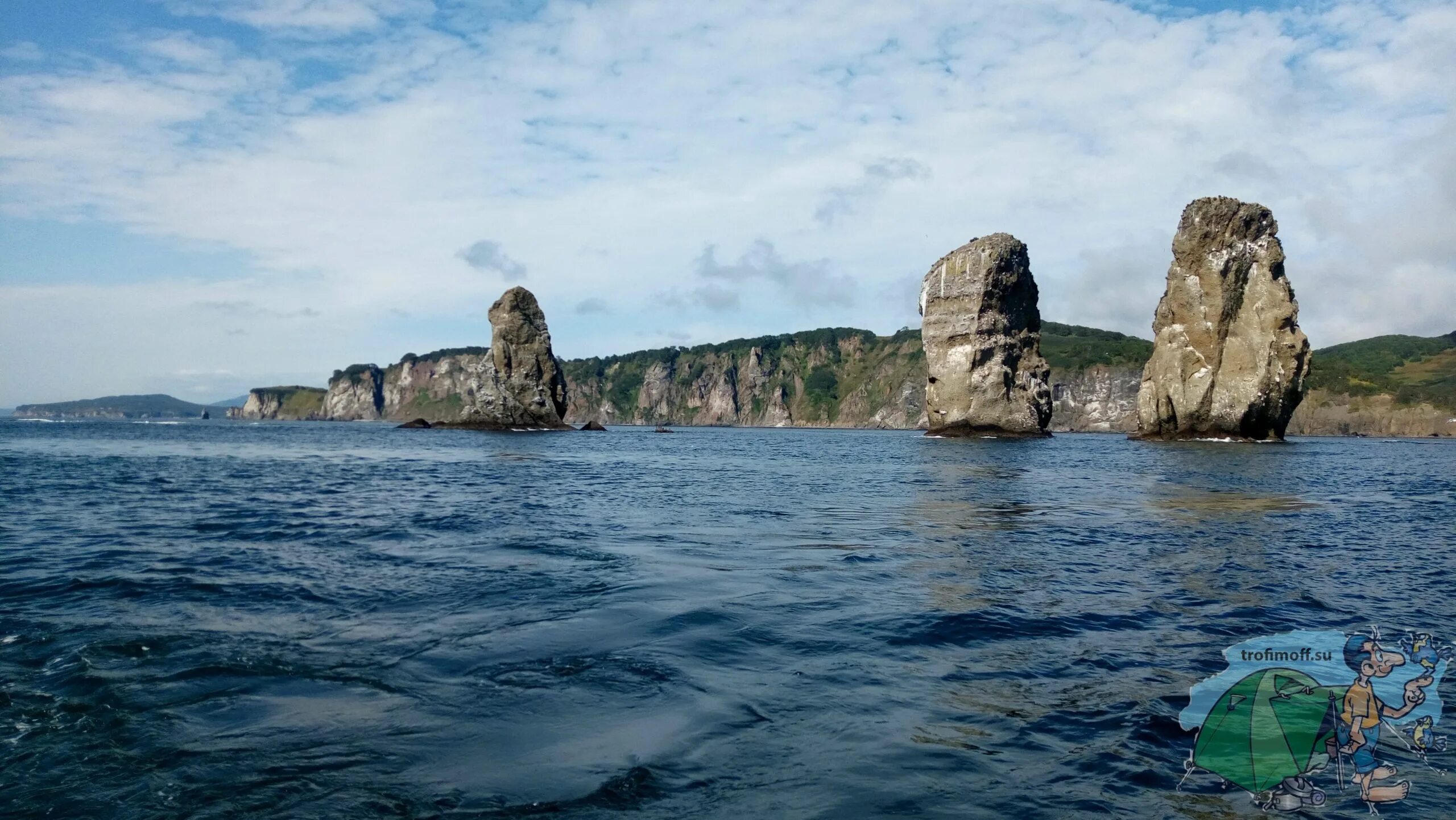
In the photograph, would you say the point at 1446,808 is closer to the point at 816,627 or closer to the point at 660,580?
the point at 816,627

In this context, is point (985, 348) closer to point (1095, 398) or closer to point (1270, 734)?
point (1270, 734)

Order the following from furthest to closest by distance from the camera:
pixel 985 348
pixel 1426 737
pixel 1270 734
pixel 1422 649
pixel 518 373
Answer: pixel 518 373 < pixel 985 348 < pixel 1422 649 < pixel 1426 737 < pixel 1270 734

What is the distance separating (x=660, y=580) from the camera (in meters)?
13.1

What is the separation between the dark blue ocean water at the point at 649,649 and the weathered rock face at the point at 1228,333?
63.7m

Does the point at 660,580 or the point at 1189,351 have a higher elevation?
the point at 1189,351

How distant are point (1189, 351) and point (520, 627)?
293 feet

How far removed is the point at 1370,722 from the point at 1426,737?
41cm

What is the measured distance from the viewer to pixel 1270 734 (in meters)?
6.14

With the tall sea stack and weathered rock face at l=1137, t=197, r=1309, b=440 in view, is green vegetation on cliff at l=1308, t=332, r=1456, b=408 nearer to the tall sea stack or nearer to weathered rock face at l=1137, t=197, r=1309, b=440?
weathered rock face at l=1137, t=197, r=1309, b=440

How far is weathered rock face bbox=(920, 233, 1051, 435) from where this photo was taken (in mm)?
95688


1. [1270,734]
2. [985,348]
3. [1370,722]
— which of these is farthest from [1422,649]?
[985,348]

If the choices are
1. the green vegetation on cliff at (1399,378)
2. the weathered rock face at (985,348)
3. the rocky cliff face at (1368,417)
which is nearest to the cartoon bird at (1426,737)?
the weathered rock face at (985,348)

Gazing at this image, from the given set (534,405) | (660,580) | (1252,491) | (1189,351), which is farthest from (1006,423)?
(660,580)

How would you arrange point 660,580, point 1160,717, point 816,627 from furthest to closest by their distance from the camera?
1. point 660,580
2. point 816,627
3. point 1160,717
